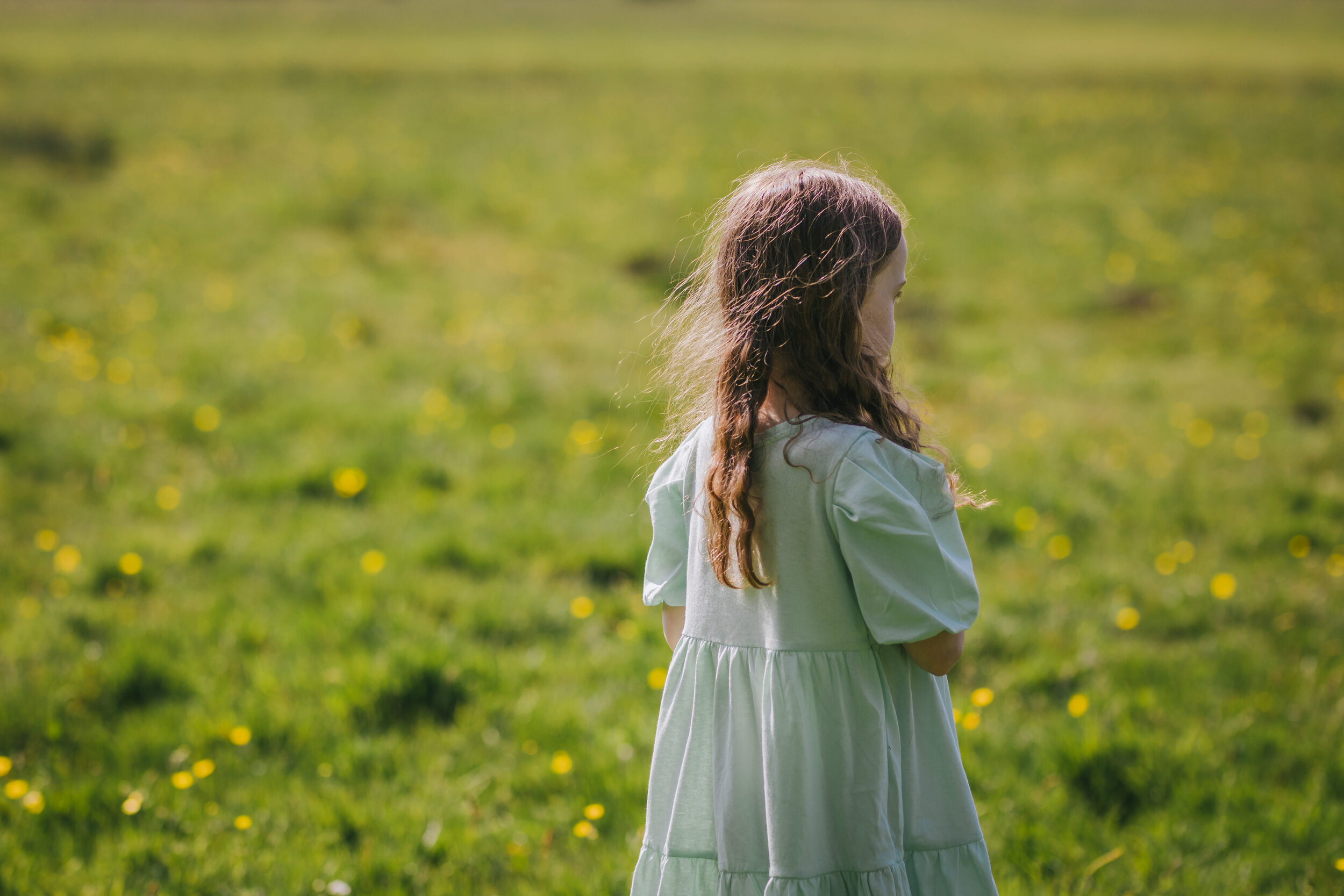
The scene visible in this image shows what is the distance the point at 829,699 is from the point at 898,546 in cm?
30

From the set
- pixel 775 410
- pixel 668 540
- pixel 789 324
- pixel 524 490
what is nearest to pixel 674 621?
pixel 668 540

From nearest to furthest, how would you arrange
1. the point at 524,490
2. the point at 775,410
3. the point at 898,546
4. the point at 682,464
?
the point at 898,546
the point at 775,410
the point at 682,464
the point at 524,490

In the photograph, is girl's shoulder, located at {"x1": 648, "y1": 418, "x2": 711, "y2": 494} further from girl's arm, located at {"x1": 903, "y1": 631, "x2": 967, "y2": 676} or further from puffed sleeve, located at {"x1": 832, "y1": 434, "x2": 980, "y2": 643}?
girl's arm, located at {"x1": 903, "y1": 631, "x2": 967, "y2": 676}

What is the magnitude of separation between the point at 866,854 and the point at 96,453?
4.58 meters

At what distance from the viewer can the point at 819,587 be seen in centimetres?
174

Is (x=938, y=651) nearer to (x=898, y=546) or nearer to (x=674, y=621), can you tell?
(x=898, y=546)

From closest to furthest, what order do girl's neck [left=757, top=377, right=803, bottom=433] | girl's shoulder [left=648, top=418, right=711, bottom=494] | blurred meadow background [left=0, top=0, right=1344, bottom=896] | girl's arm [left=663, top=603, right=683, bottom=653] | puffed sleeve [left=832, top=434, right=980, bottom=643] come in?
1. puffed sleeve [left=832, top=434, right=980, bottom=643]
2. girl's neck [left=757, top=377, right=803, bottom=433]
3. girl's shoulder [left=648, top=418, right=711, bottom=494]
4. girl's arm [left=663, top=603, right=683, bottom=653]
5. blurred meadow background [left=0, top=0, right=1344, bottom=896]

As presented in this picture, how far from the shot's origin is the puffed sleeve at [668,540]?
78.4 inches

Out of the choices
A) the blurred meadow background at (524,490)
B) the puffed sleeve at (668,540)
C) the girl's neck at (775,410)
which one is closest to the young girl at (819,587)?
the girl's neck at (775,410)

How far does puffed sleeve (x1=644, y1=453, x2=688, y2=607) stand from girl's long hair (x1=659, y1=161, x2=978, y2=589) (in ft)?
0.61

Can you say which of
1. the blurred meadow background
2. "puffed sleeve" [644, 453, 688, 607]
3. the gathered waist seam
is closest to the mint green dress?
the gathered waist seam

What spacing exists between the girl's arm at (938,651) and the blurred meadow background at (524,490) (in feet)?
2.16

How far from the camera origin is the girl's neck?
1748 millimetres

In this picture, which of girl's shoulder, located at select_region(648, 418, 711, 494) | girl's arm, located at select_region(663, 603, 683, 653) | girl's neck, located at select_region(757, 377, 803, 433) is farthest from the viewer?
girl's arm, located at select_region(663, 603, 683, 653)
